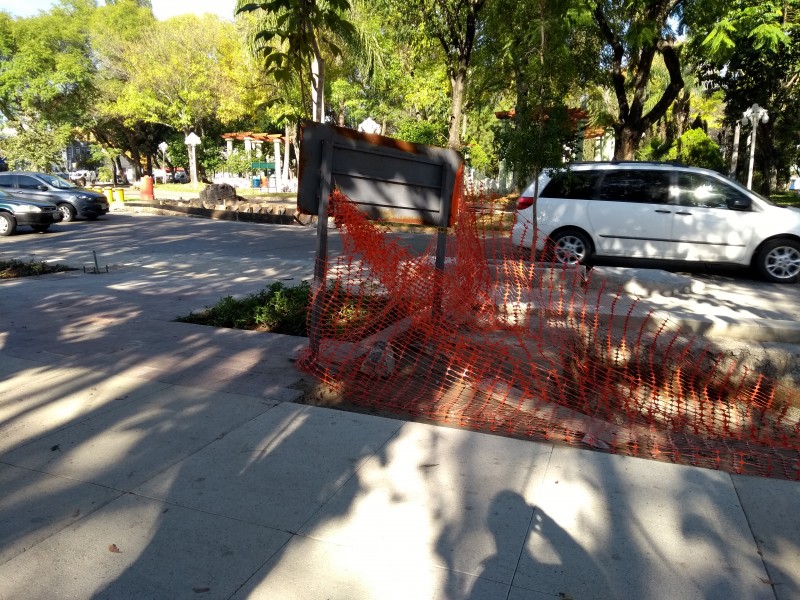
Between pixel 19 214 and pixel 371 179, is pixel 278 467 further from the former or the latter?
pixel 19 214

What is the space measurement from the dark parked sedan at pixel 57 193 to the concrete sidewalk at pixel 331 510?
18009mm

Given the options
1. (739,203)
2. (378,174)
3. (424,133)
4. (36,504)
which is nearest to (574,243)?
(739,203)

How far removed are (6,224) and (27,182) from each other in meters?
3.64

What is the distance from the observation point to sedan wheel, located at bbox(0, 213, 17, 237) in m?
17.2

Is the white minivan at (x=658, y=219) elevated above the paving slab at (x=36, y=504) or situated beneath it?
elevated above

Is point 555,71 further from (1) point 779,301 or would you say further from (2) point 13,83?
(2) point 13,83

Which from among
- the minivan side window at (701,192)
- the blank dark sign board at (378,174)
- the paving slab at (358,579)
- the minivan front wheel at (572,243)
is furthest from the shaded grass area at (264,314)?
the minivan side window at (701,192)

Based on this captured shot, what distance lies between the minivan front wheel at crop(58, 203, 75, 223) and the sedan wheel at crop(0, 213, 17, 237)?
307 cm

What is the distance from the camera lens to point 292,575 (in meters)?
2.60

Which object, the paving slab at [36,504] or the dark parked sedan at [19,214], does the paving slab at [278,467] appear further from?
the dark parked sedan at [19,214]

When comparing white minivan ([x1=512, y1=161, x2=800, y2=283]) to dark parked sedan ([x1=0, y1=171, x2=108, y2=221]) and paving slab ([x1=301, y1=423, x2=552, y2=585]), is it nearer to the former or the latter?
paving slab ([x1=301, y1=423, x2=552, y2=585])

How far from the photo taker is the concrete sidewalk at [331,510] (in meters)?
2.57

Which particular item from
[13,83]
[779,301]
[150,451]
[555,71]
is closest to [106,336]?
[150,451]

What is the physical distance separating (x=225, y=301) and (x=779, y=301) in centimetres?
718
